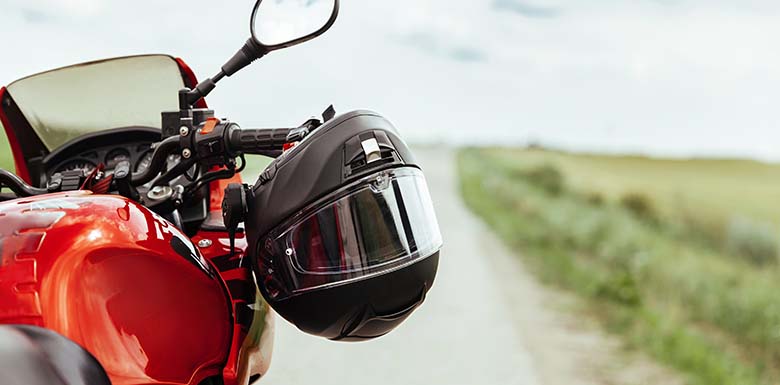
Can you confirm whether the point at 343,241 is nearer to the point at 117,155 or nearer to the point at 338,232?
the point at 338,232

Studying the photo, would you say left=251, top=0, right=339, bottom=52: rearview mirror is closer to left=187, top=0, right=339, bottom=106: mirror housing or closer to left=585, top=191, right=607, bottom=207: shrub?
left=187, top=0, right=339, bottom=106: mirror housing

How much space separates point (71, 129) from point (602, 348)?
4.38 metres

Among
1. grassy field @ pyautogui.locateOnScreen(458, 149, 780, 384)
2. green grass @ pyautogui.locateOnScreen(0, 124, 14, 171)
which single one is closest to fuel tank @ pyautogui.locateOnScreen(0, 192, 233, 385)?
green grass @ pyautogui.locateOnScreen(0, 124, 14, 171)

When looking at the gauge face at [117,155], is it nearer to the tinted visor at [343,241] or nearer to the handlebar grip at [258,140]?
the handlebar grip at [258,140]

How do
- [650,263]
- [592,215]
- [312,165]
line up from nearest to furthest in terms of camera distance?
[312,165]
[650,263]
[592,215]

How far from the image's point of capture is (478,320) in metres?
6.83

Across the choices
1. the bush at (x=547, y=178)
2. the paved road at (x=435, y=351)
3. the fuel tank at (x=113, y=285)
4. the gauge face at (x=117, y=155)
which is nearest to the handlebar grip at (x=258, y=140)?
the fuel tank at (x=113, y=285)

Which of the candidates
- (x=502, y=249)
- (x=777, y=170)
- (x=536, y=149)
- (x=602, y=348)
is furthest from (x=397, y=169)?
(x=536, y=149)

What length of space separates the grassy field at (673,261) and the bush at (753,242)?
0.02m

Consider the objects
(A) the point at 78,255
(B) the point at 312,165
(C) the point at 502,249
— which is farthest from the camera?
(C) the point at 502,249

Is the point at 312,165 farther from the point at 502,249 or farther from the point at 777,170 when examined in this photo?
the point at 777,170

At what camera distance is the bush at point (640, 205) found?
1944cm

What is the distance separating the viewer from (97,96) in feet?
9.64

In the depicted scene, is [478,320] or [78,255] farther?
[478,320]
